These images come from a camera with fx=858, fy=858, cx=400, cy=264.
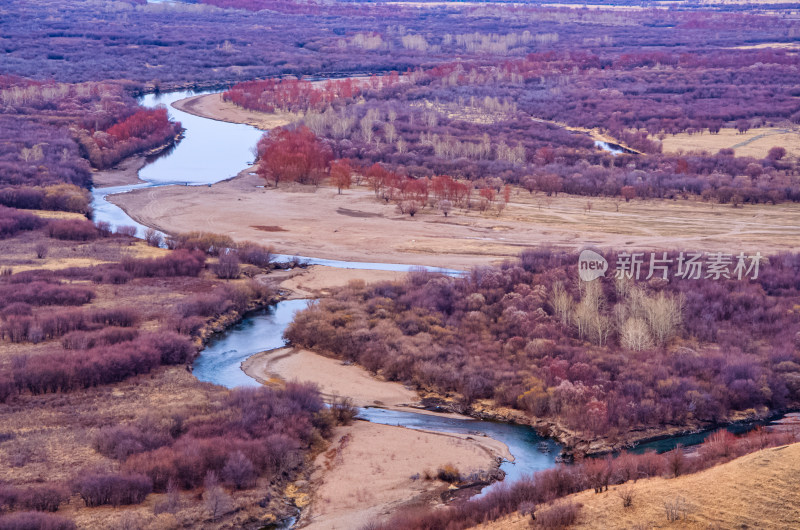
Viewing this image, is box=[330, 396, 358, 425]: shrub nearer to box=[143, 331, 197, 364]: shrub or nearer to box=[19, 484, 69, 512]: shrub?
box=[143, 331, 197, 364]: shrub

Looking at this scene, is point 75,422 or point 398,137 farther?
point 398,137

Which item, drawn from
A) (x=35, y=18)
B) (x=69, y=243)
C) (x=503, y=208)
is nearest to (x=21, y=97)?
(x=69, y=243)

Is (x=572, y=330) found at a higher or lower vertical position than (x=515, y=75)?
lower

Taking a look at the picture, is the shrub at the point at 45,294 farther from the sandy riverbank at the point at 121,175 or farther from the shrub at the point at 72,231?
the sandy riverbank at the point at 121,175

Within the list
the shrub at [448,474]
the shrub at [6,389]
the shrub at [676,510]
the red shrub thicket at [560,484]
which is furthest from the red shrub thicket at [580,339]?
the shrub at [6,389]

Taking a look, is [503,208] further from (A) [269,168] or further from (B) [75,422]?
(B) [75,422]

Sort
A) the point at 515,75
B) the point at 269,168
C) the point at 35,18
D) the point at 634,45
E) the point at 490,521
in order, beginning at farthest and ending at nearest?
the point at 35,18 < the point at 634,45 < the point at 515,75 < the point at 269,168 < the point at 490,521
